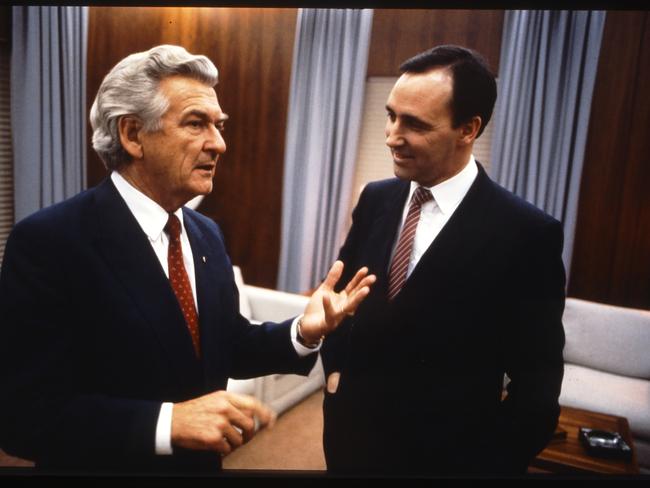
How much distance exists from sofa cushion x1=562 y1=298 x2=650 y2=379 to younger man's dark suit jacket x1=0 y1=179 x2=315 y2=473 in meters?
1.83

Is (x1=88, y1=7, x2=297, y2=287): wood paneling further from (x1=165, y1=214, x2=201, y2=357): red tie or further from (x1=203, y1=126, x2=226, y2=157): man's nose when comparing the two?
(x1=165, y1=214, x2=201, y2=357): red tie

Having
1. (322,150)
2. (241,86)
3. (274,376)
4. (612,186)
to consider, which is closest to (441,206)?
(241,86)

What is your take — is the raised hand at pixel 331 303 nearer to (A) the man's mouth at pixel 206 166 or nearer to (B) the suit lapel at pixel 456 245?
(B) the suit lapel at pixel 456 245

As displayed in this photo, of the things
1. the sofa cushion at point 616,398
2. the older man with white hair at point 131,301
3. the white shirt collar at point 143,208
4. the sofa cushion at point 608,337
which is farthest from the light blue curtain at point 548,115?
the white shirt collar at point 143,208

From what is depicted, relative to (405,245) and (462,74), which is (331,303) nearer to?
(405,245)

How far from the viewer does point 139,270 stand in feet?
2.78

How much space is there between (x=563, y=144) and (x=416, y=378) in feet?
5.13

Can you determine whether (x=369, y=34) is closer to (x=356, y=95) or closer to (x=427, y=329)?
(x=356, y=95)

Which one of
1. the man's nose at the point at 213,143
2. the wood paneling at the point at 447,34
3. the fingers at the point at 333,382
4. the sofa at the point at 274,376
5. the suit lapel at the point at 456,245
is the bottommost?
the sofa at the point at 274,376

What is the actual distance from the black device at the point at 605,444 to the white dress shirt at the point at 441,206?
1073 millimetres

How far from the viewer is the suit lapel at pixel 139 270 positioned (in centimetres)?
83

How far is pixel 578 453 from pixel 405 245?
112 centimetres

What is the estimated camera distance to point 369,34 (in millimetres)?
1612

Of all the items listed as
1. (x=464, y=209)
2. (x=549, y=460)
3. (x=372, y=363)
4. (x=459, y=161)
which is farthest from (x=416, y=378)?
(x=549, y=460)
